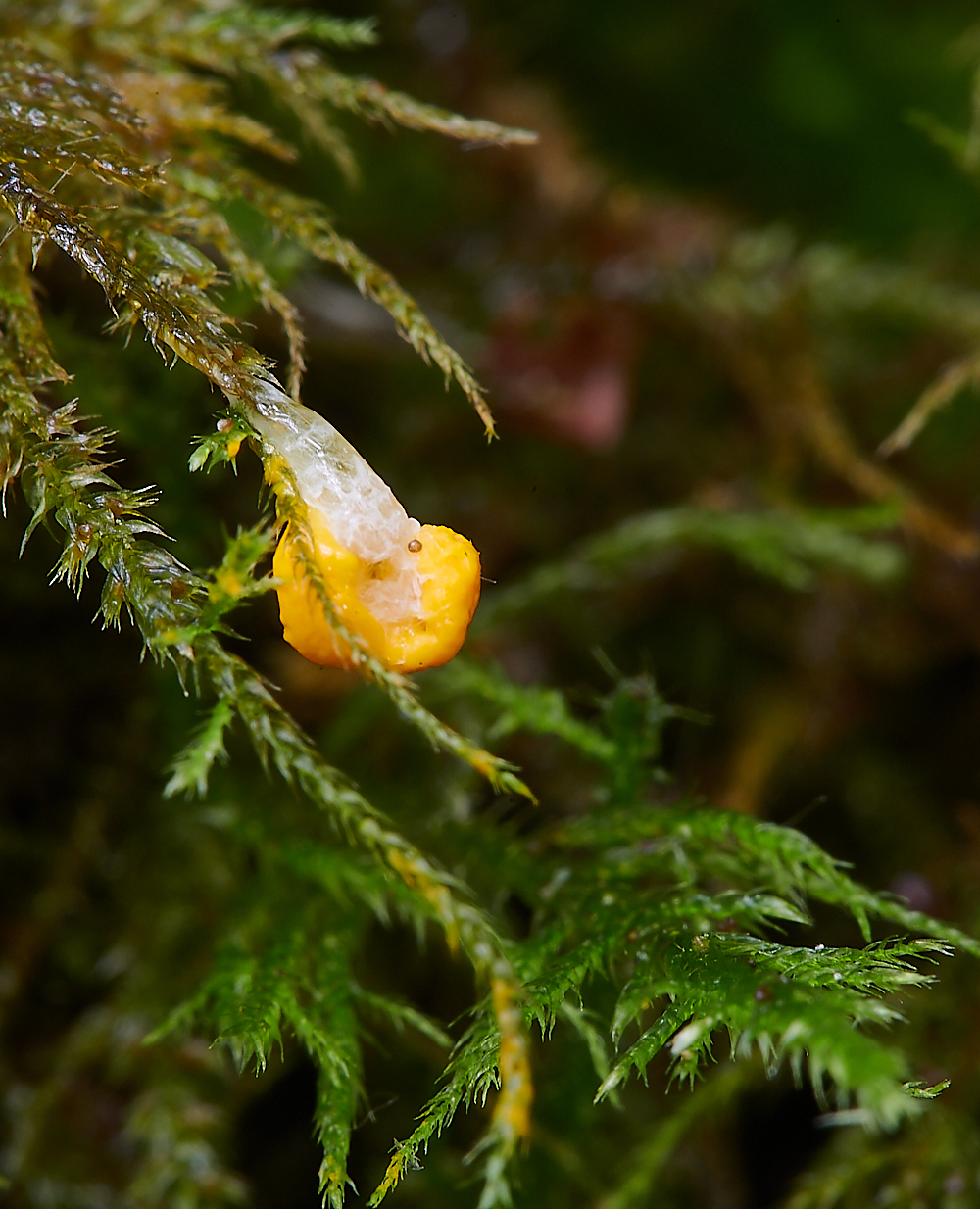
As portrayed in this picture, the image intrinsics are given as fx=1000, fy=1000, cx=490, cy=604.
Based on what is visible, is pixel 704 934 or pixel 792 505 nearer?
pixel 704 934

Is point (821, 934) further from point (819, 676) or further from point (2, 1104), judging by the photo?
point (2, 1104)

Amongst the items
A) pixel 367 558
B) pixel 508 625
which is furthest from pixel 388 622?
pixel 508 625

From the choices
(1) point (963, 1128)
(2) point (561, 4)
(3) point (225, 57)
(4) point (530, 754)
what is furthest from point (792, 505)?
(2) point (561, 4)
